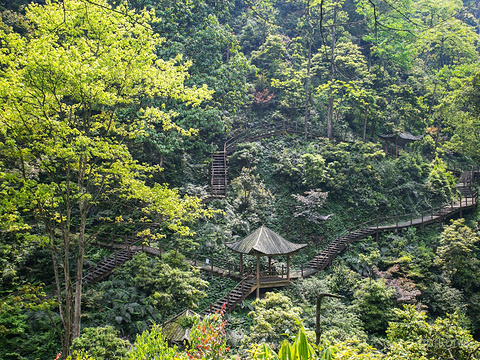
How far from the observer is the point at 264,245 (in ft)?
42.9

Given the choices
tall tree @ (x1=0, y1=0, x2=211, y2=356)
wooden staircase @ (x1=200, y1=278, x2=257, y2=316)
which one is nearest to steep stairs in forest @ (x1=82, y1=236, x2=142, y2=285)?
tall tree @ (x1=0, y1=0, x2=211, y2=356)

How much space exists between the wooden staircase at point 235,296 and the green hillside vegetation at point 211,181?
0.37 metres

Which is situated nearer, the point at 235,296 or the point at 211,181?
the point at 235,296

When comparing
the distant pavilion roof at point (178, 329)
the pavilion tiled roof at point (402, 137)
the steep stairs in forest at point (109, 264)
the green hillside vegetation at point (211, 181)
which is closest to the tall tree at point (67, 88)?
A: the green hillside vegetation at point (211, 181)

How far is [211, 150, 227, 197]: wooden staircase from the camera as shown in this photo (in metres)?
19.1

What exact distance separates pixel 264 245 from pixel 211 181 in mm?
7222

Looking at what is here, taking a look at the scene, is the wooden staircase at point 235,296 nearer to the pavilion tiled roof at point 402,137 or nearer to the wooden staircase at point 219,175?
the wooden staircase at point 219,175

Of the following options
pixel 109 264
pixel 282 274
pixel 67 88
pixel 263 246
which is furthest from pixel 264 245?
pixel 67 88

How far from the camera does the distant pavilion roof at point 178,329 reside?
846 centimetres

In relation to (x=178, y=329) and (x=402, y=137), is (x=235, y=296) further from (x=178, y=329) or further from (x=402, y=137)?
(x=402, y=137)

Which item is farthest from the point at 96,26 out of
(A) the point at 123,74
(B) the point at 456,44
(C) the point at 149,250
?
(B) the point at 456,44

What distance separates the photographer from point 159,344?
5258 millimetres

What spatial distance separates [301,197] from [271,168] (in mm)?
3674

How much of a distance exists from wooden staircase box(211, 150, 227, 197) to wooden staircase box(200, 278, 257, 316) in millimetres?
5937
